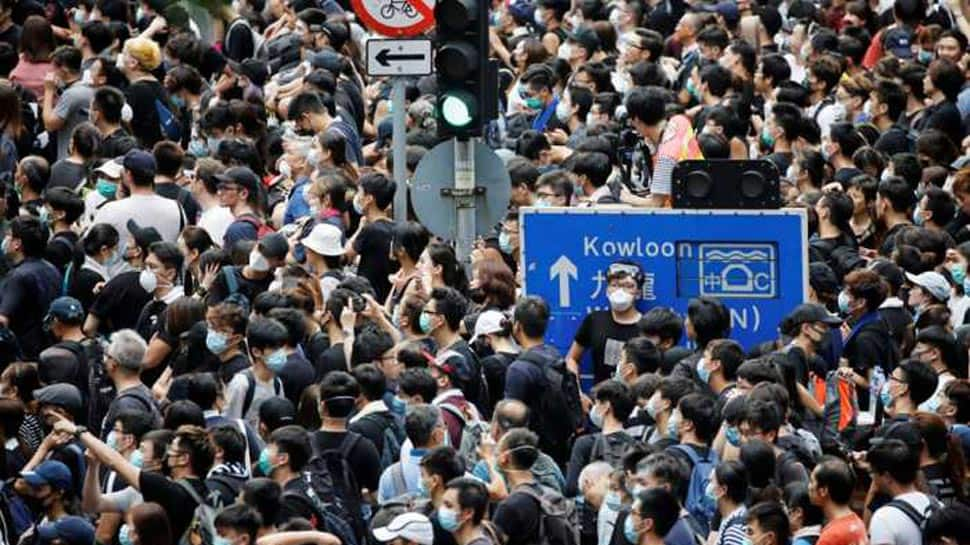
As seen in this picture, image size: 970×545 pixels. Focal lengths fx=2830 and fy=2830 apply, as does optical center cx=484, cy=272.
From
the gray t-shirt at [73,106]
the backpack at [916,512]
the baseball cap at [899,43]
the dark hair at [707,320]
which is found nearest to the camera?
the backpack at [916,512]

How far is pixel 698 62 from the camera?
81.3ft

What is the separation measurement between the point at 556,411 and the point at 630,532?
2.44 m

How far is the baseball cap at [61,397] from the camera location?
47.1ft

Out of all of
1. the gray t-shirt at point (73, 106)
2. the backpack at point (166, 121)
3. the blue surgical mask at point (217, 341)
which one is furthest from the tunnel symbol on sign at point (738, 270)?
the backpack at point (166, 121)

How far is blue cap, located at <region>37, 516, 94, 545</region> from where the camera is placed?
41.8 ft

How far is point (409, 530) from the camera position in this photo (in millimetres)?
12531

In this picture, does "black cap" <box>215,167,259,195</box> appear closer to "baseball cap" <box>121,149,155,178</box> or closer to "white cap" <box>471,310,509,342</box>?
"baseball cap" <box>121,149,155,178</box>

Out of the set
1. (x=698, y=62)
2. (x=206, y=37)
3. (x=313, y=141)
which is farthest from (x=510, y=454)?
(x=698, y=62)

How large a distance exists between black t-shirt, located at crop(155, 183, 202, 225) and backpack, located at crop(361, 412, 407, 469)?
464 cm

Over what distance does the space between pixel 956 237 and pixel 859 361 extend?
2.99m

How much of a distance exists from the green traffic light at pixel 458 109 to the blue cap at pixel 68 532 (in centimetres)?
496

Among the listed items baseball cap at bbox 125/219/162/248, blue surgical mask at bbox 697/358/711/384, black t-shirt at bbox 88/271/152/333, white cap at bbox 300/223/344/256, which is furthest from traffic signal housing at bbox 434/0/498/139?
blue surgical mask at bbox 697/358/711/384

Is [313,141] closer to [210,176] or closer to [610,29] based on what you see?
[210,176]

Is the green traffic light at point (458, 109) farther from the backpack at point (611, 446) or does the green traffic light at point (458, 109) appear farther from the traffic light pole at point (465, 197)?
the backpack at point (611, 446)
